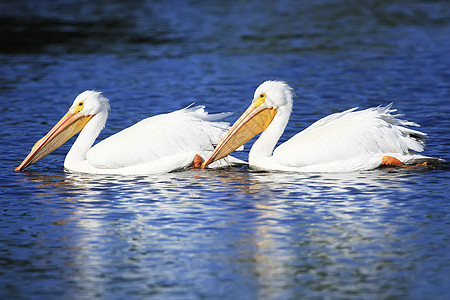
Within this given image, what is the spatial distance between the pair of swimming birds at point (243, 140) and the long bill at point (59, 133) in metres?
0.01

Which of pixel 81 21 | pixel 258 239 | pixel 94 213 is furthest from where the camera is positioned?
pixel 81 21

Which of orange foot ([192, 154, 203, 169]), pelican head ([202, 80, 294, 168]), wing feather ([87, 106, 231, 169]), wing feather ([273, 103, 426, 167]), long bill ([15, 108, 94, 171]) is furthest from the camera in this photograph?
long bill ([15, 108, 94, 171])

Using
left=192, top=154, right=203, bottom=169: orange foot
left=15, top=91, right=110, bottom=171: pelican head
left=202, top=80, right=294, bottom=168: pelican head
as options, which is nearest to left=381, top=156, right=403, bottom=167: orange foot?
left=202, top=80, right=294, bottom=168: pelican head

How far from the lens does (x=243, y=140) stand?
376 inches

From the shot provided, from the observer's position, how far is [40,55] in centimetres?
1847

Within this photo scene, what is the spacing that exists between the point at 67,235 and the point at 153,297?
1663 mm

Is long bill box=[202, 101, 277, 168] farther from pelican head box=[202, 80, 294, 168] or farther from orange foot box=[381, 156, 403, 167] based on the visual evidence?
orange foot box=[381, 156, 403, 167]

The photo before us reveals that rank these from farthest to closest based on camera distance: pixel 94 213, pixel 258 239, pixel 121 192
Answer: pixel 121 192, pixel 94 213, pixel 258 239

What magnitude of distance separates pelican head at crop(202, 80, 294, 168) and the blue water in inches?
14.8

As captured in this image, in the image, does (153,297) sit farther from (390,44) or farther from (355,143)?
(390,44)

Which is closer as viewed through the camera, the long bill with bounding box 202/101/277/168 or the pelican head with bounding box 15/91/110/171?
the long bill with bounding box 202/101/277/168

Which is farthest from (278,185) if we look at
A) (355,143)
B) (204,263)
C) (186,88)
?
(186,88)

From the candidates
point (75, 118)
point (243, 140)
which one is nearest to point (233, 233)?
point (243, 140)

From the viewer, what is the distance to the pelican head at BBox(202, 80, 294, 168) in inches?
373
